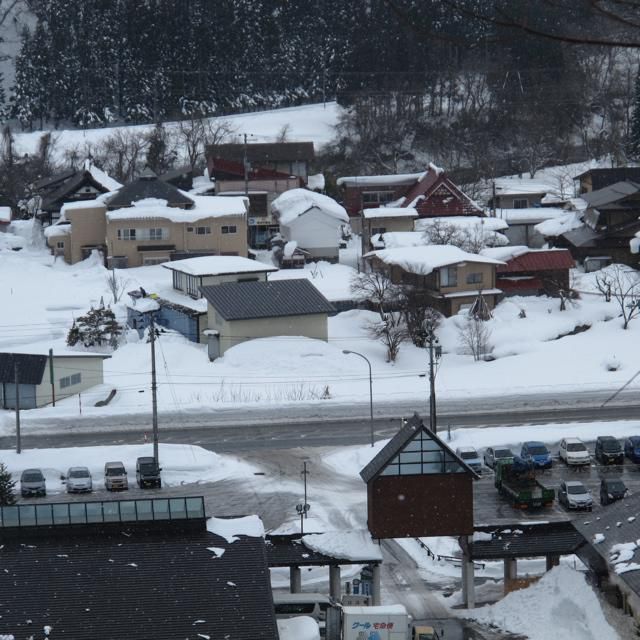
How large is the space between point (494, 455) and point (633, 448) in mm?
3440

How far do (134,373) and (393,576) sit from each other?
1831cm

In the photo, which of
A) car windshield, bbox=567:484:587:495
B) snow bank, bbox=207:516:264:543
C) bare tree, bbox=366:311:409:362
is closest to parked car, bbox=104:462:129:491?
snow bank, bbox=207:516:264:543

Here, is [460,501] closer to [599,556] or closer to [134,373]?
[599,556]

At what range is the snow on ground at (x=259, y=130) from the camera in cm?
7239

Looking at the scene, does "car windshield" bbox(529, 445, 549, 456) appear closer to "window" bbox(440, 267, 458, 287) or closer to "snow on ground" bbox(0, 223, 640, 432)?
"snow on ground" bbox(0, 223, 640, 432)

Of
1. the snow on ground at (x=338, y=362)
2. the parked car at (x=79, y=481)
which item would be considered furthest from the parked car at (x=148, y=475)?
the snow on ground at (x=338, y=362)

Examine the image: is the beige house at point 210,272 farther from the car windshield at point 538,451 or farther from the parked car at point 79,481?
the car windshield at point 538,451

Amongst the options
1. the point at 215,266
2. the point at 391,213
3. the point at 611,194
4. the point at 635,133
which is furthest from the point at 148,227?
the point at 635,133

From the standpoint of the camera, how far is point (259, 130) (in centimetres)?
7519

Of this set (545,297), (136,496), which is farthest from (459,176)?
(136,496)

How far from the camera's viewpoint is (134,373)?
39.8 meters

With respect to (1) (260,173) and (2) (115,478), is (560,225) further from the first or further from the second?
(2) (115,478)

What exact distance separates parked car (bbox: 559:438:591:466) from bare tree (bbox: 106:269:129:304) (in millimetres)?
21797

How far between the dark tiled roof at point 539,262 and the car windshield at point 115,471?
71.9 ft
